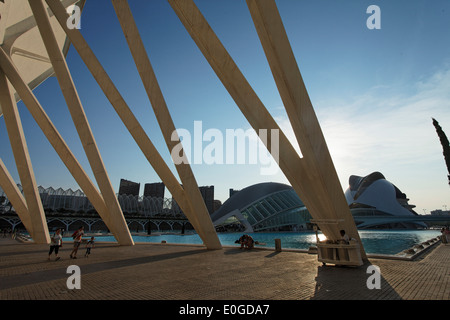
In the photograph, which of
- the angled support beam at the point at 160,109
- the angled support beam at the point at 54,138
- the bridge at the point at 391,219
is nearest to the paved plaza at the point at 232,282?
the angled support beam at the point at 160,109

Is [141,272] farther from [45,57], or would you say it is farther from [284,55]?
[45,57]

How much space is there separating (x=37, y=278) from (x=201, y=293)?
438 centimetres

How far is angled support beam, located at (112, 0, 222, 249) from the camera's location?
1141 centimetres

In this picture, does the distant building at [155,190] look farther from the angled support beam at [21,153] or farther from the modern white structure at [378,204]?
the angled support beam at [21,153]

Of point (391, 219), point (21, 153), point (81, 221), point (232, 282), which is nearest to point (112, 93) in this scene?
point (21, 153)

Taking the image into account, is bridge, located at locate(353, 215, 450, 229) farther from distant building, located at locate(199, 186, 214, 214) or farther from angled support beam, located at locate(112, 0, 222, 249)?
distant building, located at locate(199, 186, 214, 214)

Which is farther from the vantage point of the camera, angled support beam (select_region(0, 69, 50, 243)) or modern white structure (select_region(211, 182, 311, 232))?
modern white structure (select_region(211, 182, 311, 232))

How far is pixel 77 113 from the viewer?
45.0 ft

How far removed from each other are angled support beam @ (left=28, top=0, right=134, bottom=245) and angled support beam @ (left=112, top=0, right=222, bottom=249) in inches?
189

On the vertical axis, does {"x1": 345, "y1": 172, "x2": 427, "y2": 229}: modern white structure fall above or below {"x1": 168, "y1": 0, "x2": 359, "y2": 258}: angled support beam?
below

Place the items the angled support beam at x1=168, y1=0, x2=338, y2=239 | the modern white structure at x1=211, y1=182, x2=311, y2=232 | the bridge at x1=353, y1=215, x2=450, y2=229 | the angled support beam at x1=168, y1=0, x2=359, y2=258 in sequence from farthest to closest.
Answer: the bridge at x1=353, y1=215, x2=450, y2=229 → the modern white structure at x1=211, y1=182, x2=311, y2=232 → the angled support beam at x1=168, y1=0, x2=338, y2=239 → the angled support beam at x1=168, y1=0, x2=359, y2=258

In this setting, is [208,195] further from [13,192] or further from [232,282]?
[232,282]

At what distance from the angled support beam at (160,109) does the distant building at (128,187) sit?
115 m

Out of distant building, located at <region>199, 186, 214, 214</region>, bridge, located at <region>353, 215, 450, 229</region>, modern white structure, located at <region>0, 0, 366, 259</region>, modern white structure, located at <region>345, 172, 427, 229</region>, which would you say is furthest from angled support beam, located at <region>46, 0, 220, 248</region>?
distant building, located at <region>199, 186, 214, 214</region>
